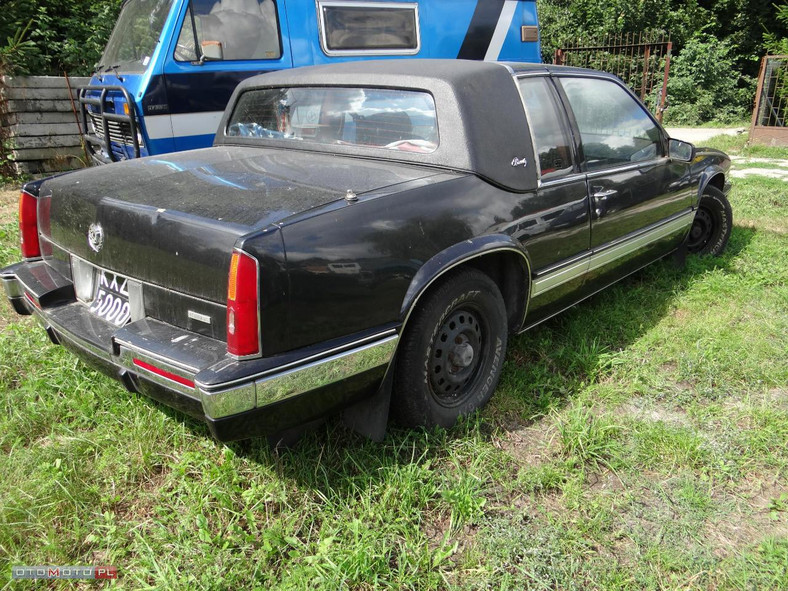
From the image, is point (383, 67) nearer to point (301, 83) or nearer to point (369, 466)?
point (301, 83)

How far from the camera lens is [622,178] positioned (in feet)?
11.7

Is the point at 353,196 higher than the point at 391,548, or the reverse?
the point at 353,196


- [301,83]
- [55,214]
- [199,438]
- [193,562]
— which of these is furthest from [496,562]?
[301,83]

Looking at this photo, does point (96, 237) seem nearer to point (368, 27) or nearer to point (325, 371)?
point (325, 371)

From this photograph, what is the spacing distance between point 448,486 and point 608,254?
1.83 metres

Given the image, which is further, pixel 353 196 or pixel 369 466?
pixel 369 466

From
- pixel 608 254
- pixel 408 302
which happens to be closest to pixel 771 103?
pixel 608 254

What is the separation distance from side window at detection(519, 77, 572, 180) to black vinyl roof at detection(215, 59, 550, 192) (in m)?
0.08

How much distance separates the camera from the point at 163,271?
2232mm

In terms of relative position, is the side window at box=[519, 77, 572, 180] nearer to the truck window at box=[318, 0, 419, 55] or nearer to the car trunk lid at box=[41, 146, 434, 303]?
the car trunk lid at box=[41, 146, 434, 303]

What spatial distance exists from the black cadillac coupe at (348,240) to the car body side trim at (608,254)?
0.02 meters

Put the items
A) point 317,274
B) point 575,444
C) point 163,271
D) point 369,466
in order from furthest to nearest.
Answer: point 575,444
point 369,466
point 163,271
point 317,274

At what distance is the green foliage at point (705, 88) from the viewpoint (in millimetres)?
15641

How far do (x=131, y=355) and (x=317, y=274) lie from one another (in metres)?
0.76
